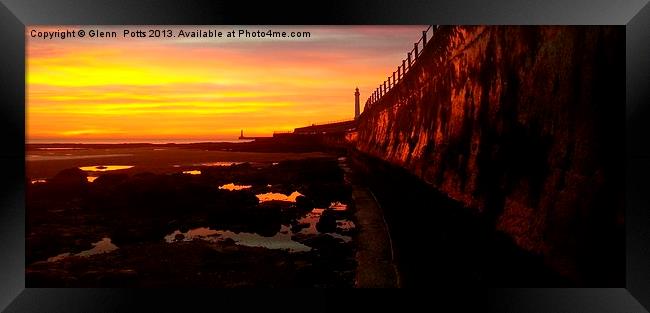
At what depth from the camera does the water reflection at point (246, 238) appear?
28.5ft

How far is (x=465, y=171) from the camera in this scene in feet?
21.8

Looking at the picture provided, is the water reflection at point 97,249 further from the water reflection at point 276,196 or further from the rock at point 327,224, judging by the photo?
the water reflection at point 276,196

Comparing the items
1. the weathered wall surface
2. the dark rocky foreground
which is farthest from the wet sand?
the weathered wall surface

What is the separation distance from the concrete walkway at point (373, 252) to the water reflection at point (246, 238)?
1.12 m

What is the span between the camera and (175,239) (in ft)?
30.9

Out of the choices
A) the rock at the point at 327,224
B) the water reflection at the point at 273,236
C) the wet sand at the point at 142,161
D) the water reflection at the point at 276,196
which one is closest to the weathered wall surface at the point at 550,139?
the water reflection at the point at 273,236

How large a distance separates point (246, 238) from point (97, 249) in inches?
106

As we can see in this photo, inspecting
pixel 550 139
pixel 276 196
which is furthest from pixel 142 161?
pixel 550 139

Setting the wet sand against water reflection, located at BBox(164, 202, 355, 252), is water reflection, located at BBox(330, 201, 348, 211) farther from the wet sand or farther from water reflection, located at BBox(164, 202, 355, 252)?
the wet sand

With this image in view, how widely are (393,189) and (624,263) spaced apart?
22.5 feet

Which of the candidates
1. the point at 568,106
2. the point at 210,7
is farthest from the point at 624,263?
the point at 210,7

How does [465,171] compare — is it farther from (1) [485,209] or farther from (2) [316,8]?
(2) [316,8]

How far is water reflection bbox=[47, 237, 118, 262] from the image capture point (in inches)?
329

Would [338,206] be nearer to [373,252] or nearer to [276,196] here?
[276,196]
